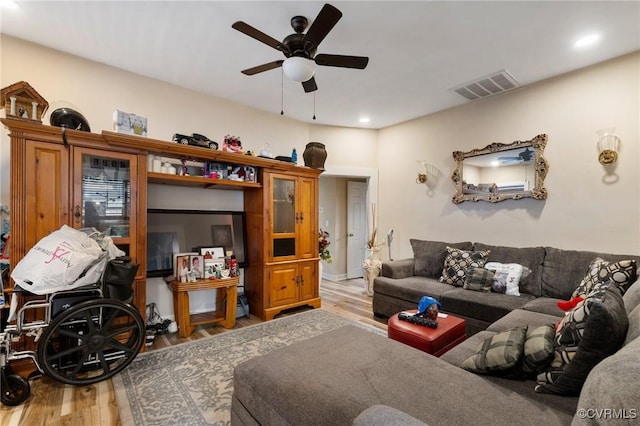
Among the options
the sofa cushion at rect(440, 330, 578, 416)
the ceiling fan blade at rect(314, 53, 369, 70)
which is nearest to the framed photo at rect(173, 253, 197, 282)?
the ceiling fan blade at rect(314, 53, 369, 70)

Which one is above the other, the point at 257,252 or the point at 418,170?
the point at 418,170

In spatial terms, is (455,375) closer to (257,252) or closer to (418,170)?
(257,252)

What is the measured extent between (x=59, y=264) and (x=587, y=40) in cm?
455

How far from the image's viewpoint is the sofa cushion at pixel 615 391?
70 centimetres

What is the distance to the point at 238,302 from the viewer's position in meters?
3.69

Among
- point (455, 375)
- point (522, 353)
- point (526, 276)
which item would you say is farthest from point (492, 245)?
point (455, 375)

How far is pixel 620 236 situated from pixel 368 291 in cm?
309

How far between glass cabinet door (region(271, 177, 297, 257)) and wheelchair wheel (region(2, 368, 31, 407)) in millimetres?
2327

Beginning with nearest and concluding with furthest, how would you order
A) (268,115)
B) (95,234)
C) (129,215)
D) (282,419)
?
(282,419), (95,234), (129,215), (268,115)

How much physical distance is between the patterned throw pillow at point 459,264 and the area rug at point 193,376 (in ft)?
3.46

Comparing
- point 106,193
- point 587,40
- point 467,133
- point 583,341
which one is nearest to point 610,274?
point 583,341

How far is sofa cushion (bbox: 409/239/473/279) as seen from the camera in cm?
386

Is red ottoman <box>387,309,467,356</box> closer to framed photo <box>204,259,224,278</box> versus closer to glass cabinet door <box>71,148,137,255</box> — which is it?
framed photo <box>204,259,224,278</box>
